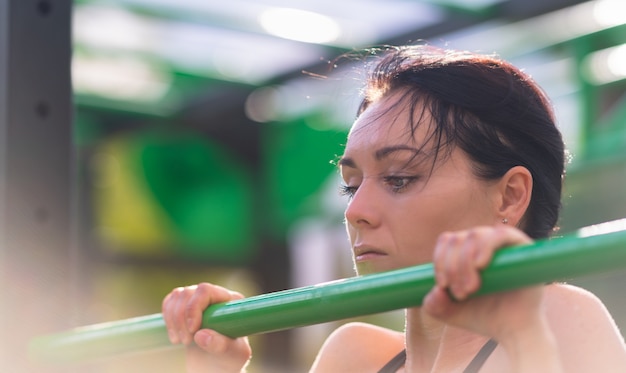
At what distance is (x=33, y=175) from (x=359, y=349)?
1.85 feet

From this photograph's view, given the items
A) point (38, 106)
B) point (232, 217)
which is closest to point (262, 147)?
point (232, 217)

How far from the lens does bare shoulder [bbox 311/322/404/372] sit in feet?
4.65

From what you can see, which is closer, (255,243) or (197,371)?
(197,371)

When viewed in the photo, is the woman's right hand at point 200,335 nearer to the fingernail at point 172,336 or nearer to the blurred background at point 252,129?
the fingernail at point 172,336

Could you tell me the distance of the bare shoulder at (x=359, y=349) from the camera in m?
1.42

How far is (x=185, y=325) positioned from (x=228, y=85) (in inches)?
116

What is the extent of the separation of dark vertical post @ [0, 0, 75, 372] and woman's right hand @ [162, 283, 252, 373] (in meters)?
0.31

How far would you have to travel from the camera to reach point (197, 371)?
1361 mm

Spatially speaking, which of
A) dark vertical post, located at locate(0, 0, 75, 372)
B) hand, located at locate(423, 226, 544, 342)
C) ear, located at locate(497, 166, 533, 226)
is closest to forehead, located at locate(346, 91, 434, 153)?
ear, located at locate(497, 166, 533, 226)

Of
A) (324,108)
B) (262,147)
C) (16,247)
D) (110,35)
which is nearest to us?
(16,247)

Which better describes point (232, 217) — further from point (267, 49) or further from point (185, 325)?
point (185, 325)

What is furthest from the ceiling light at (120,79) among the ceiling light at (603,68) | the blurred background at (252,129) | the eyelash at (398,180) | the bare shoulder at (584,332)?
the bare shoulder at (584,332)

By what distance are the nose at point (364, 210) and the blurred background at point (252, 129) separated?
180 cm

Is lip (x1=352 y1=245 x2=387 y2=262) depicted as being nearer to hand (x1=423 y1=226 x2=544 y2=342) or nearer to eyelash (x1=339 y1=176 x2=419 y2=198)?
eyelash (x1=339 y1=176 x2=419 y2=198)
